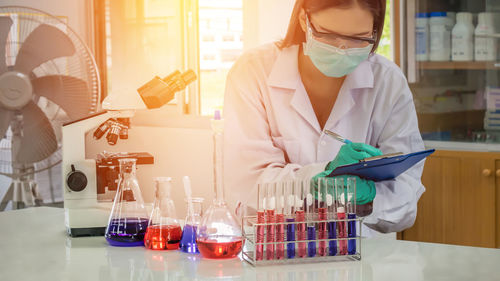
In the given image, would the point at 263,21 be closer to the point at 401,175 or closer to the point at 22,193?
the point at 401,175

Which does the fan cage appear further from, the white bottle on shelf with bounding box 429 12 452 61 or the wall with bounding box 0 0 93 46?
the white bottle on shelf with bounding box 429 12 452 61

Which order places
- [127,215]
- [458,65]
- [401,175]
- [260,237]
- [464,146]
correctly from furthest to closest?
[458,65] → [464,146] → [401,175] → [127,215] → [260,237]

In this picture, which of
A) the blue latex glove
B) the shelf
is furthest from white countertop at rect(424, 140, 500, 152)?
the blue latex glove

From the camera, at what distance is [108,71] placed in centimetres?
361

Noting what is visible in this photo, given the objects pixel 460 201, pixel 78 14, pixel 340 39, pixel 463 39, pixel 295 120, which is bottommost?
pixel 460 201

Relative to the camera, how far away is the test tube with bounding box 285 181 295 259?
1455mm

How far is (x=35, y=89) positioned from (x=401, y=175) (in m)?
1.74

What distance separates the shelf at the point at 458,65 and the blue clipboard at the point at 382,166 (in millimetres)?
1454

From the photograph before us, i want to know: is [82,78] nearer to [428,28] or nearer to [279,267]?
[428,28]

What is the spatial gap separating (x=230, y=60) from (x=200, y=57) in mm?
159

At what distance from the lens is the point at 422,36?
301cm

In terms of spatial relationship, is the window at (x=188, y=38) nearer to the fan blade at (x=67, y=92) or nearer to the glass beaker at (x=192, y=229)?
the fan blade at (x=67, y=92)

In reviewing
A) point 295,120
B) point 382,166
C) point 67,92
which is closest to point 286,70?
point 295,120

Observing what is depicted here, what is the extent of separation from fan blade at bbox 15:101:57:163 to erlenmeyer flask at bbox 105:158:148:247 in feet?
4.38
